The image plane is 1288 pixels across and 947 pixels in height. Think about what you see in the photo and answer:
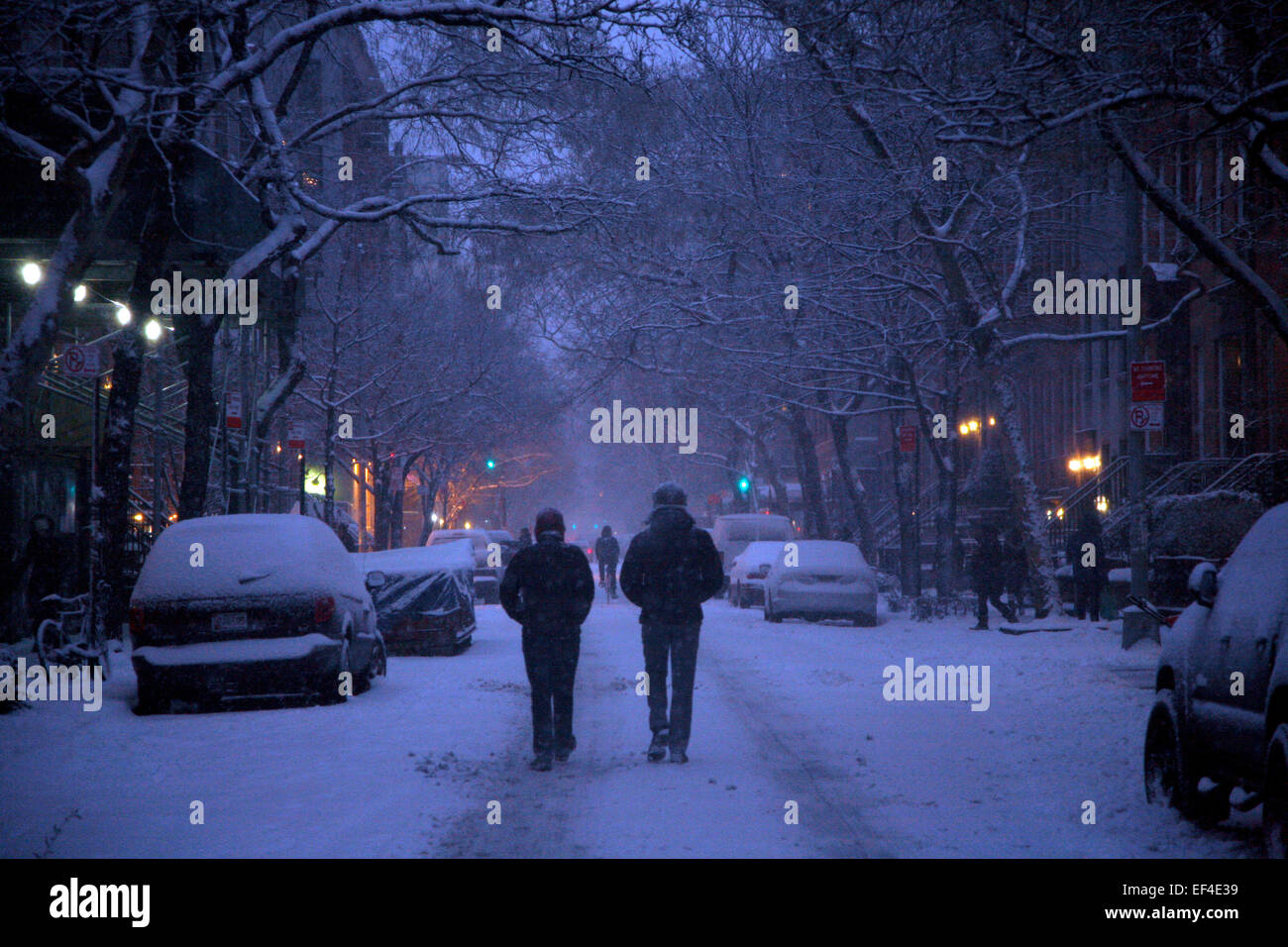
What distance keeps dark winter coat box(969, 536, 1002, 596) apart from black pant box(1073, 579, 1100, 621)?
1589 millimetres

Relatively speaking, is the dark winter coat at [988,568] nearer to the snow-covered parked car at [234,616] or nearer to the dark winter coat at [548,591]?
the snow-covered parked car at [234,616]

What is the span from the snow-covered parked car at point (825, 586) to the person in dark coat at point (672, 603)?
15149mm

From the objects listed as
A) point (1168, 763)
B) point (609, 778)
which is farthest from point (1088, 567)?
point (609, 778)

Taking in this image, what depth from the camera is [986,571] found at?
22406 mm

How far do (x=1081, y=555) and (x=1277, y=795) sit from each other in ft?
59.5

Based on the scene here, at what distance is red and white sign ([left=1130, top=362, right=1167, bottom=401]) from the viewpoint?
17484mm

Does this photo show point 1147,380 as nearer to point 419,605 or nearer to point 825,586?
point 825,586

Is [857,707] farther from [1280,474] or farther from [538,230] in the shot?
[1280,474]

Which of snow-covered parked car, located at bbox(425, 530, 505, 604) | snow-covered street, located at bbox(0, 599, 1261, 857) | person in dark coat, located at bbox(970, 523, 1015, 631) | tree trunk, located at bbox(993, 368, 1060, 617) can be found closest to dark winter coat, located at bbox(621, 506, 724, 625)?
snow-covered street, located at bbox(0, 599, 1261, 857)

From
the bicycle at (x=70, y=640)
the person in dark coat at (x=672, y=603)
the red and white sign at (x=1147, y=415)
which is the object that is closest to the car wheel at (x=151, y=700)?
the bicycle at (x=70, y=640)

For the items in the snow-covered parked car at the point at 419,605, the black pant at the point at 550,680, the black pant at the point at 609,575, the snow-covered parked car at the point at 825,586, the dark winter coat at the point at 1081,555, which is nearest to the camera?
the black pant at the point at 550,680

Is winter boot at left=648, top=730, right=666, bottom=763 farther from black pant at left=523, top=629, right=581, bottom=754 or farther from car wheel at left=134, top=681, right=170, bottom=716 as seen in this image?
car wheel at left=134, top=681, right=170, bottom=716

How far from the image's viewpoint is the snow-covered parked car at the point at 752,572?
29548 mm

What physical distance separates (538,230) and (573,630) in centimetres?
991
